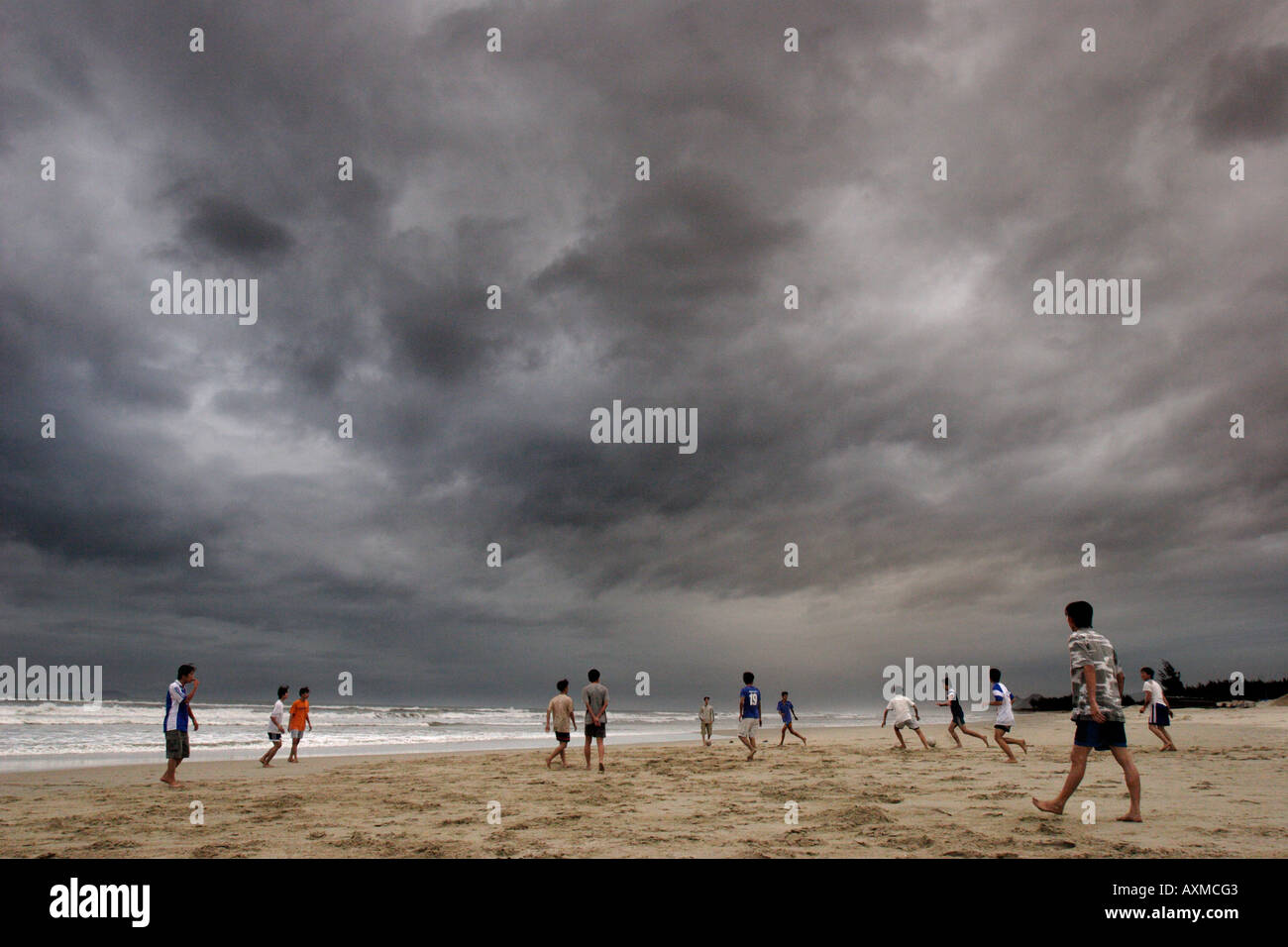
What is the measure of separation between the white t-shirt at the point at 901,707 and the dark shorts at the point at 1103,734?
1208cm

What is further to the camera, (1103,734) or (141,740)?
A: (141,740)

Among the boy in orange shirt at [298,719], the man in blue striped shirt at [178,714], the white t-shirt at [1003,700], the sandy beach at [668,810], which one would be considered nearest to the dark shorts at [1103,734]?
the sandy beach at [668,810]

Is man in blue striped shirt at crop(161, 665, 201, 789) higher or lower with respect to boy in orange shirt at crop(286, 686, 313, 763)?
higher

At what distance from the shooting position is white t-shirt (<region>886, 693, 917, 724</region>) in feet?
63.5

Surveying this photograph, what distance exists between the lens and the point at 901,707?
1959cm

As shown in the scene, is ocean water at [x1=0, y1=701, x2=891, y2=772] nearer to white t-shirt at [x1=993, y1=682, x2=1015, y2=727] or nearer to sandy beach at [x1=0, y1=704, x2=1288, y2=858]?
sandy beach at [x1=0, y1=704, x2=1288, y2=858]

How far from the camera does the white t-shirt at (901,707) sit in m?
19.3

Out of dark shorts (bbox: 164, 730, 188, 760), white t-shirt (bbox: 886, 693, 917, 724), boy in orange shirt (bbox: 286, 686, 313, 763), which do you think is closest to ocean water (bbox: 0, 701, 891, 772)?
boy in orange shirt (bbox: 286, 686, 313, 763)

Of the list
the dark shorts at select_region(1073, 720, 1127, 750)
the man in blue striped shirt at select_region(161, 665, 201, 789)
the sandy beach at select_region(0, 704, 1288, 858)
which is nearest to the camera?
the sandy beach at select_region(0, 704, 1288, 858)

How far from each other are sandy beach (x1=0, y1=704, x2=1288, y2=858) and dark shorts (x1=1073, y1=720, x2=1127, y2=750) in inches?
32.7

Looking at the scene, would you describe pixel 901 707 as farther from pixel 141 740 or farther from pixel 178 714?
pixel 141 740

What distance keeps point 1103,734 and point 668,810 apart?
541cm

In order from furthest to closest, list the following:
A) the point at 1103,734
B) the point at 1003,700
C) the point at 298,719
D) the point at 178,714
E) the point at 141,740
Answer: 1. the point at 141,740
2. the point at 298,719
3. the point at 1003,700
4. the point at 178,714
5. the point at 1103,734

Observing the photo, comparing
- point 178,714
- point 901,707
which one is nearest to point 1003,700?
point 901,707
